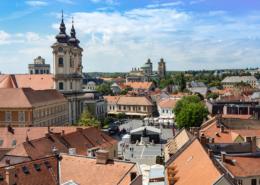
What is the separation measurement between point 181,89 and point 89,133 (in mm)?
129909

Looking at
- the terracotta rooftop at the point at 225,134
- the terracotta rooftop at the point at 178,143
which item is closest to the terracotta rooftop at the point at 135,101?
the terracotta rooftop at the point at 225,134

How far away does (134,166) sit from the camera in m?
29.4

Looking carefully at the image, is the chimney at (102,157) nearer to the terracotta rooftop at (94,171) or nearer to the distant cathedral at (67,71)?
the terracotta rooftop at (94,171)

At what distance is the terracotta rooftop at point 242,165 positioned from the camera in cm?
3481

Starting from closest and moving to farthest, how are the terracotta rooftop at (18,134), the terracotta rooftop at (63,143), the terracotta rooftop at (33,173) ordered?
1. the terracotta rooftop at (33,173)
2. the terracotta rooftop at (63,143)
3. the terracotta rooftop at (18,134)

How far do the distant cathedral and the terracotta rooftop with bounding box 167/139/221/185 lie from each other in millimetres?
61823

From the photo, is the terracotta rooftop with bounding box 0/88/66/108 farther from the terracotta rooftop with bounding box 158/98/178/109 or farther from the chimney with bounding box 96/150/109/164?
the chimney with bounding box 96/150/109/164

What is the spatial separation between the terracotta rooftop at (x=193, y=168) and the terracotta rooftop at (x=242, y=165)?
3608mm

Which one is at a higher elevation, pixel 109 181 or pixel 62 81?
pixel 62 81

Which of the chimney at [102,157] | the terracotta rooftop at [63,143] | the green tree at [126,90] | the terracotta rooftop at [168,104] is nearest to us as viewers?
the chimney at [102,157]

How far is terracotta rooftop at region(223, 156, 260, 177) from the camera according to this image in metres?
34.8

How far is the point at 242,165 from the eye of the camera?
36.1 metres

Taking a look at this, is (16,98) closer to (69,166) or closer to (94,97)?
(94,97)

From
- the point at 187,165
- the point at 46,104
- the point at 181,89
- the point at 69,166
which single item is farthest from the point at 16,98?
the point at 181,89
